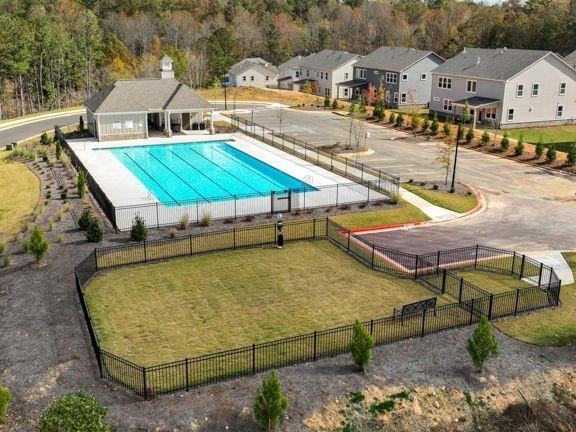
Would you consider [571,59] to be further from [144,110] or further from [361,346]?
[361,346]

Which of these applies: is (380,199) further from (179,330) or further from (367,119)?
(367,119)

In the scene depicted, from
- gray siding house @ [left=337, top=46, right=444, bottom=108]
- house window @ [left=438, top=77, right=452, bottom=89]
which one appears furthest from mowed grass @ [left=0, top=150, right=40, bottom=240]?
gray siding house @ [left=337, top=46, right=444, bottom=108]

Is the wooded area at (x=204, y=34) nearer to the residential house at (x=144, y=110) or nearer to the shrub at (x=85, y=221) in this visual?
the residential house at (x=144, y=110)

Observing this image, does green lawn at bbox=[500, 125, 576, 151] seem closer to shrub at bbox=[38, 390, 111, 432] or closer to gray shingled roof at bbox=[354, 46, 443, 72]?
gray shingled roof at bbox=[354, 46, 443, 72]

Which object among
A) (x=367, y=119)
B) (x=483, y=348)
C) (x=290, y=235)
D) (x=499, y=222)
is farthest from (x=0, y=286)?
(x=367, y=119)

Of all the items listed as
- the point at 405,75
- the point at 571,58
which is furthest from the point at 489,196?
the point at 571,58
